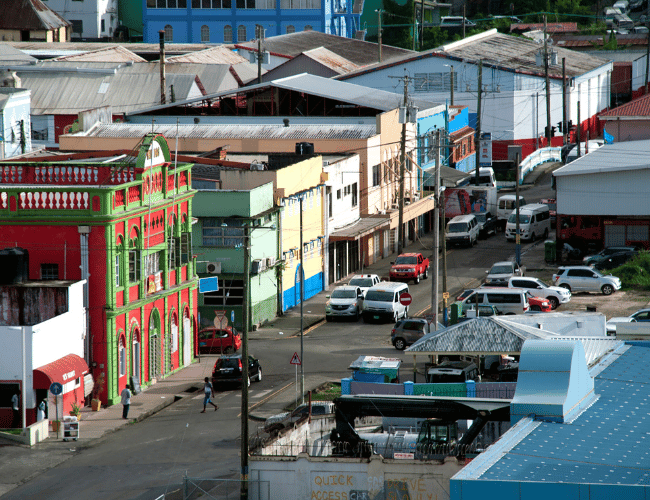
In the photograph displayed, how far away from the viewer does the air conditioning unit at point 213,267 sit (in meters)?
52.8

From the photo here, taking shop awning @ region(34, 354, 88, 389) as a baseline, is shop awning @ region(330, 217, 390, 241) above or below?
above

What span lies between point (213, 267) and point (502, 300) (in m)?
12.6

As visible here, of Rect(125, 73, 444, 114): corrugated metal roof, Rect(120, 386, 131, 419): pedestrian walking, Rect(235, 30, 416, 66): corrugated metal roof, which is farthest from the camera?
Rect(235, 30, 416, 66): corrugated metal roof

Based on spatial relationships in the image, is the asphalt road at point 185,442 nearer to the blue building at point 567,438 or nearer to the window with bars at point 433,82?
the blue building at point 567,438

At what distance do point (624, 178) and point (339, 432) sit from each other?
39.3 metres

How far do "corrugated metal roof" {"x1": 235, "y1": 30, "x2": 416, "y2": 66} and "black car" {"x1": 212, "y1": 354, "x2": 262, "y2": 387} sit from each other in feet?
243

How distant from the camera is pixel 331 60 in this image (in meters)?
109

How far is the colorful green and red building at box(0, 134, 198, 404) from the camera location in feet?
136

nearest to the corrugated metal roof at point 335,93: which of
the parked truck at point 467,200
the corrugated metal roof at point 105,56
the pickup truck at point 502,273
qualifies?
the parked truck at point 467,200

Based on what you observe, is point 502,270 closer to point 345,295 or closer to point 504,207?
point 345,295

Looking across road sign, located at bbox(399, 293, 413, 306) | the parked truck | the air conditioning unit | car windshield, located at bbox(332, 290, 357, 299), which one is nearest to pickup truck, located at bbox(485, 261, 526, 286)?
car windshield, located at bbox(332, 290, 357, 299)

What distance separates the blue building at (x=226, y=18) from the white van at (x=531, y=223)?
2845 inches

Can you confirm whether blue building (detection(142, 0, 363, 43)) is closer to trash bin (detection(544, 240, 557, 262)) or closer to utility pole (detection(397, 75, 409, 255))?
utility pole (detection(397, 75, 409, 255))

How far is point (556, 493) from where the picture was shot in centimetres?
1811
